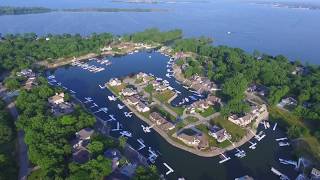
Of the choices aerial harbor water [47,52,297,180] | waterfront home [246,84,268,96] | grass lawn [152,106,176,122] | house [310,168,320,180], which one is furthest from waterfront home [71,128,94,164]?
waterfront home [246,84,268,96]

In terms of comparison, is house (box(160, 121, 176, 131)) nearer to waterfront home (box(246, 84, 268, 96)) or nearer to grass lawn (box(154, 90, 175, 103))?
grass lawn (box(154, 90, 175, 103))

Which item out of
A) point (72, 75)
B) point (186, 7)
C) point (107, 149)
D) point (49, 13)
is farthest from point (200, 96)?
point (186, 7)

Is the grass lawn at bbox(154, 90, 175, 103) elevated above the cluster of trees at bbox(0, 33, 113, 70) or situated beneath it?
situated beneath

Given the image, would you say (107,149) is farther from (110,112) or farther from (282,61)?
(282,61)

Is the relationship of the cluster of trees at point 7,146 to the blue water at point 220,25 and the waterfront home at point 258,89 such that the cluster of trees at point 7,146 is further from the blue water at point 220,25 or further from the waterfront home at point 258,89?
the blue water at point 220,25

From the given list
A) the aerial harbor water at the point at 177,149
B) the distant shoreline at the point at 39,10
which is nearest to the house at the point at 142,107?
the aerial harbor water at the point at 177,149

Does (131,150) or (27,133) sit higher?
(27,133)
